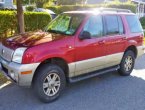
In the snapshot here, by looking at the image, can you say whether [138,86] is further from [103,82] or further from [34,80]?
[34,80]

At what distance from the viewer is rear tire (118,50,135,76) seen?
7.08 meters

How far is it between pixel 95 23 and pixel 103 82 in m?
1.61

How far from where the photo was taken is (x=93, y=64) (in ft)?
19.7

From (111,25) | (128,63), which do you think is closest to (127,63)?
(128,63)

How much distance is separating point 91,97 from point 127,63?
2.13 meters

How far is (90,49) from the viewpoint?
5824 millimetres

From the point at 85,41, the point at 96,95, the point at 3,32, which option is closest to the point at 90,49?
the point at 85,41

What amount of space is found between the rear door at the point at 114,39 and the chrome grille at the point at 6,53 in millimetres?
2379

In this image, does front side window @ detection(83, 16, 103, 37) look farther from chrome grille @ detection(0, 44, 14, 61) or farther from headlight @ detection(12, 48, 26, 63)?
chrome grille @ detection(0, 44, 14, 61)

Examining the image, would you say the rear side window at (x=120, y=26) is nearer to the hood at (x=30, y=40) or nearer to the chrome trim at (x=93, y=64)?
the chrome trim at (x=93, y=64)

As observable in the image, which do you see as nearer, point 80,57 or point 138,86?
point 80,57

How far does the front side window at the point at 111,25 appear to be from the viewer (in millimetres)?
6344

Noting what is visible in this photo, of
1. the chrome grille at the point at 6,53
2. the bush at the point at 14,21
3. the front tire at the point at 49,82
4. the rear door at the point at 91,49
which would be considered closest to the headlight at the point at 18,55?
the chrome grille at the point at 6,53

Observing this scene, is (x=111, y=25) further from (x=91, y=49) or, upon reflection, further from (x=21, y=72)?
(x=21, y=72)
